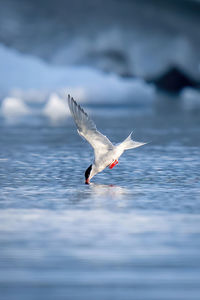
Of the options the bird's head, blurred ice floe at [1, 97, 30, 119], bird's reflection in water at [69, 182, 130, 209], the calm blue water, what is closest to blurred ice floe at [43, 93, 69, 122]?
blurred ice floe at [1, 97, 30, 119]

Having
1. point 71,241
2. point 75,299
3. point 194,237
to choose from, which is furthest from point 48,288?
point 194,237

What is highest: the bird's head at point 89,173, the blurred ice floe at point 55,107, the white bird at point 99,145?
the blurred ice floe at point 55,107

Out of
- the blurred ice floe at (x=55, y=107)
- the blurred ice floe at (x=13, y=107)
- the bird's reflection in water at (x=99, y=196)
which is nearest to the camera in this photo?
the bird's reflection in water at (x=99, y=196)

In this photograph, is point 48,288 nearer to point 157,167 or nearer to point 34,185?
point 34,185

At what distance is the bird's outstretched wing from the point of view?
9711mm

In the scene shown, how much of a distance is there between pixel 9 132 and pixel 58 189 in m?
9.20

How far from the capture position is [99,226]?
7.30 metres

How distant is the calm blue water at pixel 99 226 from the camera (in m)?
5.28

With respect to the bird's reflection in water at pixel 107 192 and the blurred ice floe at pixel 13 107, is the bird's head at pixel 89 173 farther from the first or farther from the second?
the blurred ice floe at pixel 13 107

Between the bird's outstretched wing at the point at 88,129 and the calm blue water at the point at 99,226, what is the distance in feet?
1.81

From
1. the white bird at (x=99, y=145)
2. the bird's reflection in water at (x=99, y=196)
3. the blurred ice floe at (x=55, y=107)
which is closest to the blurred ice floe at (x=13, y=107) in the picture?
the blurred ice floe at (x=55, y=107)

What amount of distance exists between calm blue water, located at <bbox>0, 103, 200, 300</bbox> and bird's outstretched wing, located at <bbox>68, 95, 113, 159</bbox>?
21.7 inches

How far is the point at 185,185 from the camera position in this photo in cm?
998

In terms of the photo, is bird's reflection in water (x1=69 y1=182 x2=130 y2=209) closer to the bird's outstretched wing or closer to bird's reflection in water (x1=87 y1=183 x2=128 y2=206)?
bird's reflection in water (x1=87 y1=183 x2=128 y2=206)
